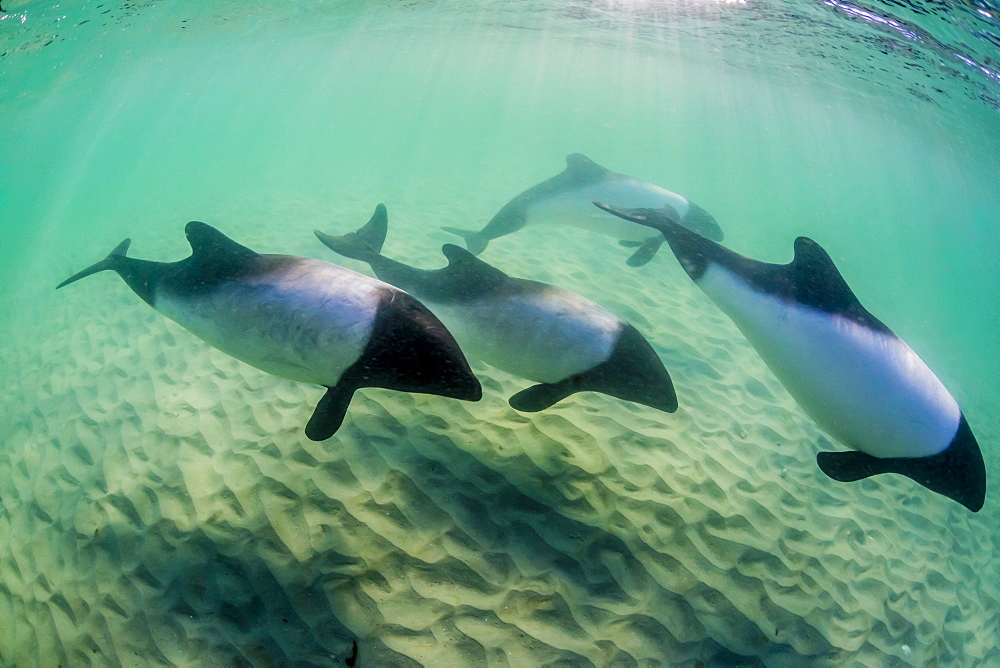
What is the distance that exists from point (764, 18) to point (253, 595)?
57.0 feet

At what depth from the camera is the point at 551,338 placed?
3848 millimetres

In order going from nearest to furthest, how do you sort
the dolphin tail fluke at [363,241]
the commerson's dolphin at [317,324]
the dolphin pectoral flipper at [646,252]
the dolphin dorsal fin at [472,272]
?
1. the commerson's dolphin at [317,324]
2. the dolphin dorsal fin at [472,272]
3. the dolphin tail fluke at [363,241]
4. the dolphin pectoral flipper at [646,252]

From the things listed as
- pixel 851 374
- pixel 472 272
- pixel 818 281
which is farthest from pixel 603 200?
pixel 851 374

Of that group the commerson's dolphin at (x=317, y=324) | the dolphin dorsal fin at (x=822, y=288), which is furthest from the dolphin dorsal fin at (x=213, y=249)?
the dolphin dorsal fin at (x=822, y=288)

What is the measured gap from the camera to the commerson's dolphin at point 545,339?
3865mm

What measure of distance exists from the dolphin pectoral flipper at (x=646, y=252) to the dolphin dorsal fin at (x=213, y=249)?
516 cm

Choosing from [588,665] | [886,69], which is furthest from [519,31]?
[588,665]

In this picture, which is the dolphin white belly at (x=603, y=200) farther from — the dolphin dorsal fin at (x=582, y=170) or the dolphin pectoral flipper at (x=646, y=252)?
the dolphin pectoral flipper at (x=646, y=252)

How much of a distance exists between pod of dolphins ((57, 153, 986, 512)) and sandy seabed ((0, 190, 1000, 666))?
1031 mm

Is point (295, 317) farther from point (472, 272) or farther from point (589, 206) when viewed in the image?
point (589, 206)

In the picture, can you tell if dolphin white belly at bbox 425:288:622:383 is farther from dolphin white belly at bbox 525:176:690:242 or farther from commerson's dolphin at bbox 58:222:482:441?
dolphin white belly at bbox 525:176:690:242

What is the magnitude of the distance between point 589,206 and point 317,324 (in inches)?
207

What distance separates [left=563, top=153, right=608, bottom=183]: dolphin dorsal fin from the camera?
7668 mm

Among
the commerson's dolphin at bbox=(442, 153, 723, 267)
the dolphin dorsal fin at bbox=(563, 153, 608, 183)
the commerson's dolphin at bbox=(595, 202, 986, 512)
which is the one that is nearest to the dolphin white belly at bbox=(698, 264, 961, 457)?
the commerson's dolphin at bbox=(595, 202, 986, 512)
